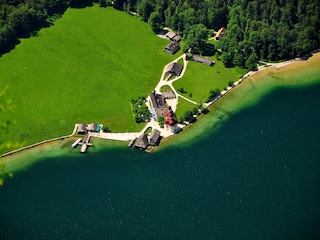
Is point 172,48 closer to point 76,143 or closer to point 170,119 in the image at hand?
point 170,119

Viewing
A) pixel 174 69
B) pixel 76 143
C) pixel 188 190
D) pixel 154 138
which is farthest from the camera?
pixel 174 69

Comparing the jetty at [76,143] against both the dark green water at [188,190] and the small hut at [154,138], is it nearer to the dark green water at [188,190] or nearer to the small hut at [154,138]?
the dark green water at [188,190]

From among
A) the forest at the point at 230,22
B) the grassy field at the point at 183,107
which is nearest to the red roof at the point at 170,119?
the grassy field at the point at 183,107

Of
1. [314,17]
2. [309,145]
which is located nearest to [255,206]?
[309,145]

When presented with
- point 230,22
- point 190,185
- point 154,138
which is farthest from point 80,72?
point 190,185

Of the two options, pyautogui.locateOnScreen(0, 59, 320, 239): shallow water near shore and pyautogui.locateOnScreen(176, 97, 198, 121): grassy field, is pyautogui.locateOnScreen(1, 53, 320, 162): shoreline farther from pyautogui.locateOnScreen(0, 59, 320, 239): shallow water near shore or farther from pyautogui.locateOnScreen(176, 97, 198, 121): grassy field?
pyautogui.locateOnScreen(0, 59, 320, 239): shallow water near shore

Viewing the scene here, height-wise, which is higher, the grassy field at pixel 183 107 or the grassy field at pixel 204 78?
the grassy field at pixel 204 78

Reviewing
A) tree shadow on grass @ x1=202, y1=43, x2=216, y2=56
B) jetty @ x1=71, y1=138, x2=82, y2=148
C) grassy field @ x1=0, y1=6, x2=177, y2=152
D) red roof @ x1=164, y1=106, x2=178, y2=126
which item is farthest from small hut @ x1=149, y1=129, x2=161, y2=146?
tree shadow on grass @ x1=202, y1=43, x2=216, y2=56
